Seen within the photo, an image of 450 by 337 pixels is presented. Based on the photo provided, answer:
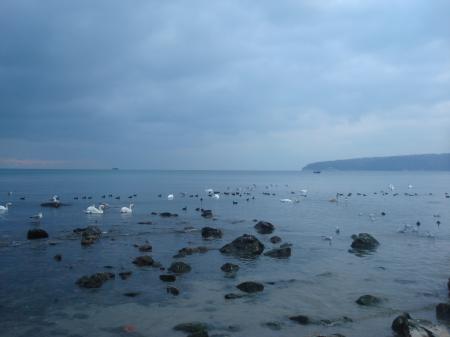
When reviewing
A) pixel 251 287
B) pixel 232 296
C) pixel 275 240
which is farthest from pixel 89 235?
pixel 232 296

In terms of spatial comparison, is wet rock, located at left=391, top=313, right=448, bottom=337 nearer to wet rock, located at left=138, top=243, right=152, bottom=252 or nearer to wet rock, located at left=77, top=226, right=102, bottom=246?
wet rock, located at left=138, top=243, right=152, bottom=252

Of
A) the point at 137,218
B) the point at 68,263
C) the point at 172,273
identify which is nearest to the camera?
the point at 172,273

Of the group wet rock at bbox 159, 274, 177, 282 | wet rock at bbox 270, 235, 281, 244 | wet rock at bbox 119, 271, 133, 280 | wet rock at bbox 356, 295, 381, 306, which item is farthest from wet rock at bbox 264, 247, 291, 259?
wet rock at bbox 119, 271, 133, 280

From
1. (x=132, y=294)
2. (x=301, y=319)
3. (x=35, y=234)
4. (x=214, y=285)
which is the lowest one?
(x=301, y=319)

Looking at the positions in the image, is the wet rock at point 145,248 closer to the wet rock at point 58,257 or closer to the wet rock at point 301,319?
the wet rock at point 58,257

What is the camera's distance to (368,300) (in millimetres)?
17328

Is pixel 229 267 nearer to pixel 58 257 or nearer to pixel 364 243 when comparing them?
pixel 58 257

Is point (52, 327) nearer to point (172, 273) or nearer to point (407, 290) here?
point (172, 273)

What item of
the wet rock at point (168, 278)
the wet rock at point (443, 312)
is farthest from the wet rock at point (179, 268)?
the wet rock at point (443, 312)

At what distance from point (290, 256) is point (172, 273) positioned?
8154 millimetres

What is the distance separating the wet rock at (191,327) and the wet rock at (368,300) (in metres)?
6.72

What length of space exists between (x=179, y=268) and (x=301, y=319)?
830 cm

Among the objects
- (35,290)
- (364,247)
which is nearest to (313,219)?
(364,247)

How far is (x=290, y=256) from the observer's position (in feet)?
85.7
